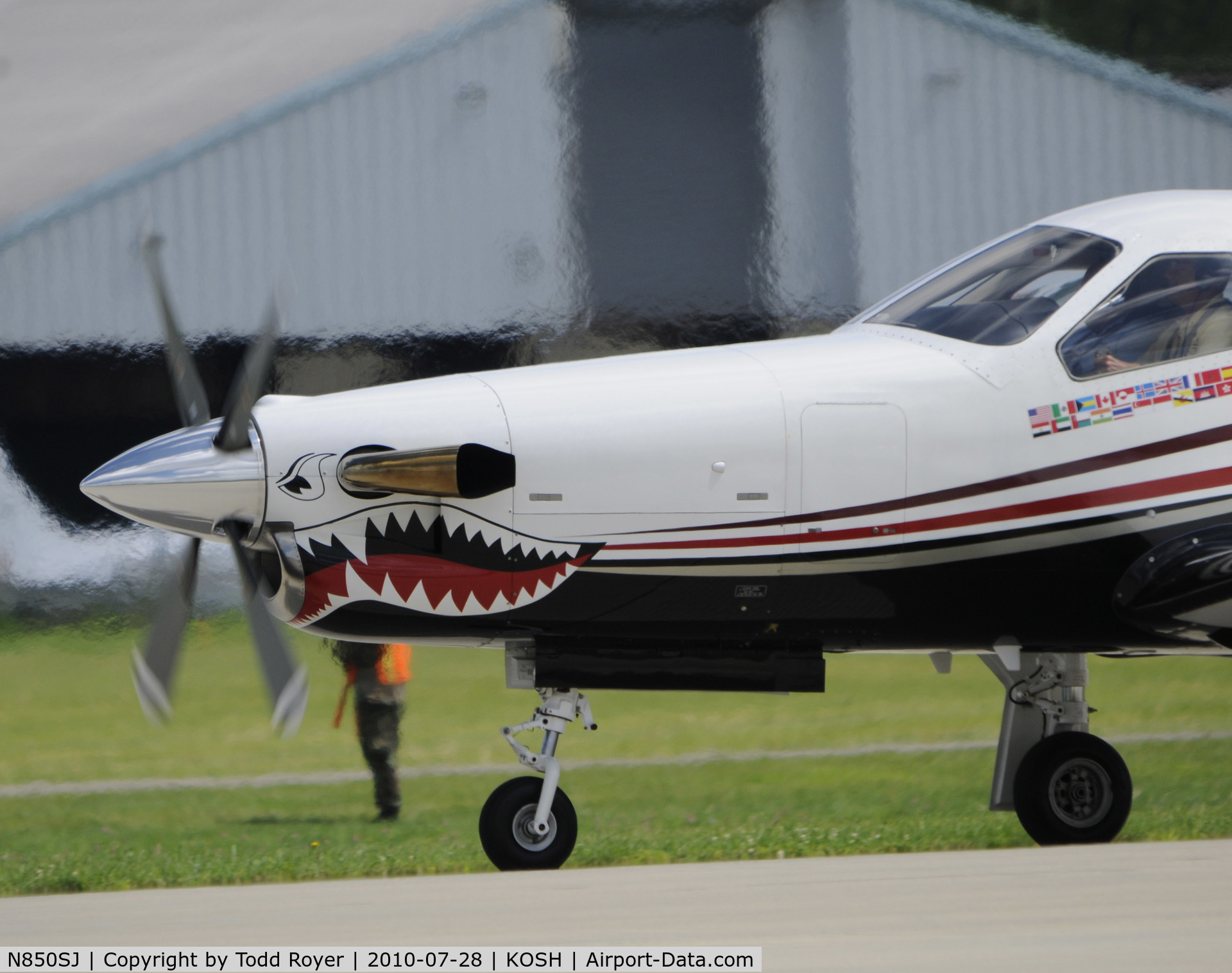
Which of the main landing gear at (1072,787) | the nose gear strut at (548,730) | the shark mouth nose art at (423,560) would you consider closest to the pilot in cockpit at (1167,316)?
the main landing gear at (1072,787)

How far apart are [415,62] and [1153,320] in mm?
5283

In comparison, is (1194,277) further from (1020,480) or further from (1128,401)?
(1020,480)

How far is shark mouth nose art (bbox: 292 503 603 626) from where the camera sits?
4.46 metres

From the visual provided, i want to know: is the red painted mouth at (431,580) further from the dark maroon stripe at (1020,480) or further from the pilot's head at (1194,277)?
the pilot's head at (1194,277)

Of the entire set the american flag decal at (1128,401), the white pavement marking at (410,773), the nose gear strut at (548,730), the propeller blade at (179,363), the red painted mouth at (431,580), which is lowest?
the white pavement marking at (410,773)

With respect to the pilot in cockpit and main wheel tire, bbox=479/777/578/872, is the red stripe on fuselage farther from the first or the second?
main wheel tire, bbox=479/777/578/872

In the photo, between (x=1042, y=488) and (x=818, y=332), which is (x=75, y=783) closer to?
(x=818, y=332)

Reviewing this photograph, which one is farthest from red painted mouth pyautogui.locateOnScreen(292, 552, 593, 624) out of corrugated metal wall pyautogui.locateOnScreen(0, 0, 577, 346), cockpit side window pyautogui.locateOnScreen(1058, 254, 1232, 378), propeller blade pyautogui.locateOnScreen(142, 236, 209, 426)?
corrugated metal wall pyautogui.locateOnScreen(0, 0, 577, 346)

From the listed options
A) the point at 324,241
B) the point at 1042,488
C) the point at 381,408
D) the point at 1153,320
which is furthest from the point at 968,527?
the point at 324,241

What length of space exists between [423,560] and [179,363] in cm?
145

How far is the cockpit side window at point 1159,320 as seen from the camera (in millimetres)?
4867

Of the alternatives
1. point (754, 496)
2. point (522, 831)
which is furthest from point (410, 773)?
point (754, 496)

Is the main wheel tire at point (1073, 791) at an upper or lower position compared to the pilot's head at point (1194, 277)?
lower

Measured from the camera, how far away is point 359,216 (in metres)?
8.41
